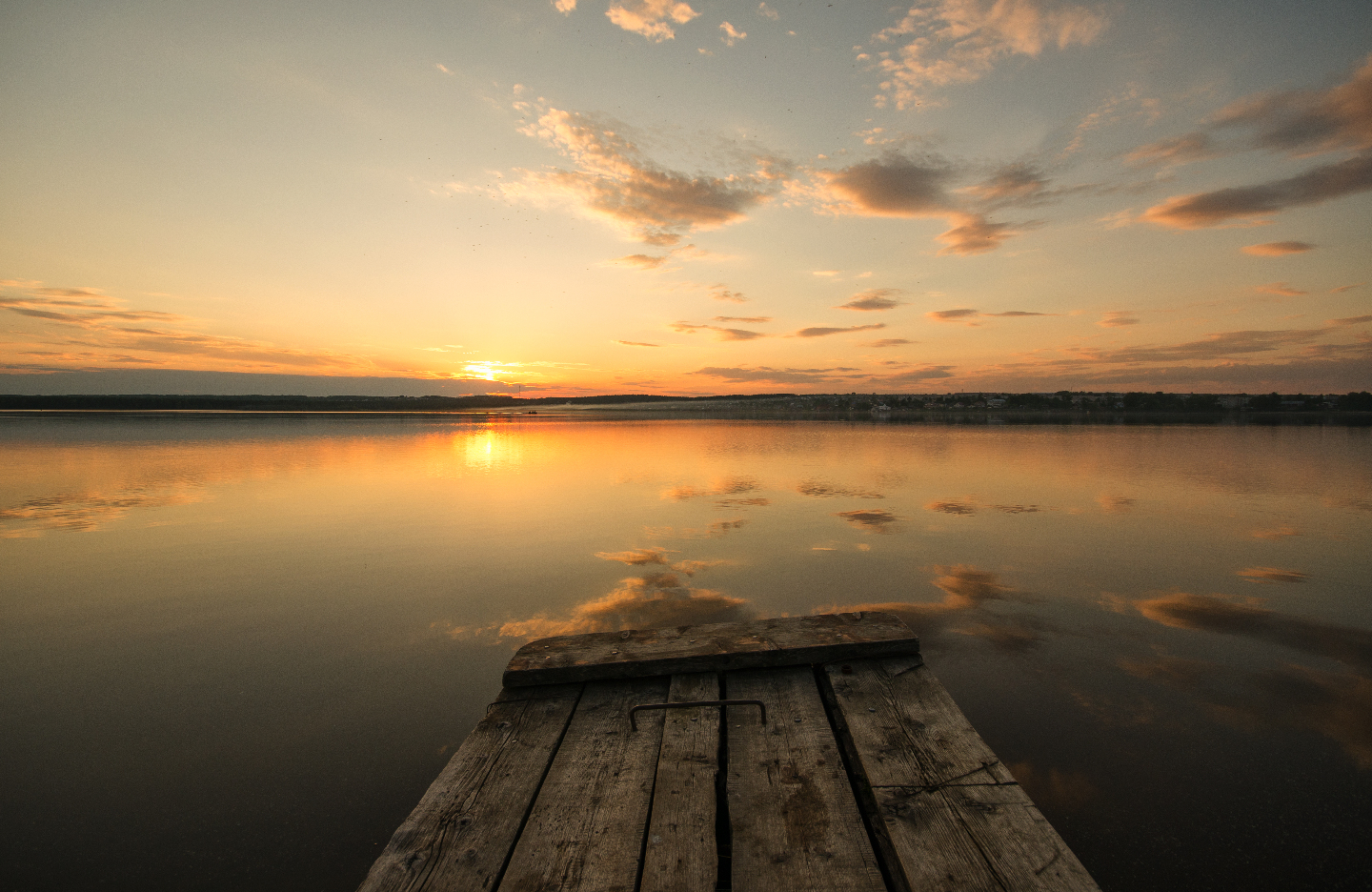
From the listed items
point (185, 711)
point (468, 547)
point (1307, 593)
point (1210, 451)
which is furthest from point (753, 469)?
point (1210, 451)

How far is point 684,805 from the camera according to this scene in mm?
2520

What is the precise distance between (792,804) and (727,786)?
0.31 metres

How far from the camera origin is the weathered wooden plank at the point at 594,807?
216cm

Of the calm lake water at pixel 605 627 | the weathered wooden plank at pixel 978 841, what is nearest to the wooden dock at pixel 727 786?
the weathered wooden plank at pixel 978 841

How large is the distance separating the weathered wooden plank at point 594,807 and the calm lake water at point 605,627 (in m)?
1.26

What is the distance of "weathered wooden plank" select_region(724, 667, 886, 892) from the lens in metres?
2.15

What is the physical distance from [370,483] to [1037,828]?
54.7 ft

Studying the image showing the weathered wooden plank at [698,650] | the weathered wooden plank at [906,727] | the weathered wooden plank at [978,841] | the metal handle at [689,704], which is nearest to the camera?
the weathered wooden plank at [978,841]

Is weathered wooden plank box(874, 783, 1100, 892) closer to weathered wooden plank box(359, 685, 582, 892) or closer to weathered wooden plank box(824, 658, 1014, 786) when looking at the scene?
weathered wooden plank box(824, 658, 1014, 786)

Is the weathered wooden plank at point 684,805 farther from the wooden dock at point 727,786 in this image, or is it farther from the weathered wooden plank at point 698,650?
the weathered wooden plank at point 698,650

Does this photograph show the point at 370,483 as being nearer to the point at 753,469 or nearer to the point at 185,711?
the point at 753,469

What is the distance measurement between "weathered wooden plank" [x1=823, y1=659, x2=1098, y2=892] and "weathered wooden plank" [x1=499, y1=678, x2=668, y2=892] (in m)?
1.02

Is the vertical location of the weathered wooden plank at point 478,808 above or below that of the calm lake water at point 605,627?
above

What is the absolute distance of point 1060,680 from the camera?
189 inches
